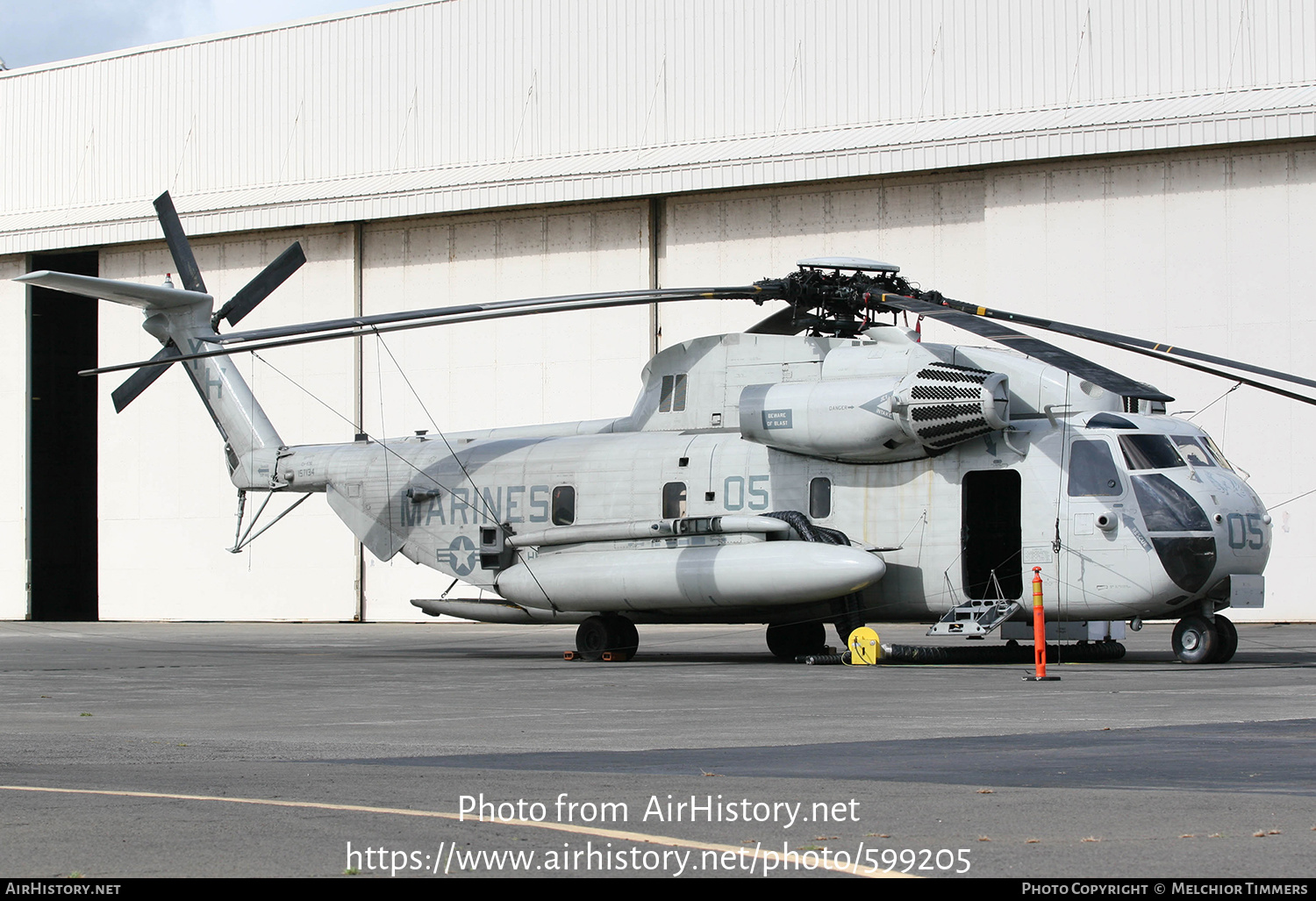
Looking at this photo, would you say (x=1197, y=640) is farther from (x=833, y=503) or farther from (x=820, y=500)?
(x=820, y=500)

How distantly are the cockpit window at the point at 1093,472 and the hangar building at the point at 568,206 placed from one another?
853 cm

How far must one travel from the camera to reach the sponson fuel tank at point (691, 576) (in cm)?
1805

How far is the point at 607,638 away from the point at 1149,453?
298 inches

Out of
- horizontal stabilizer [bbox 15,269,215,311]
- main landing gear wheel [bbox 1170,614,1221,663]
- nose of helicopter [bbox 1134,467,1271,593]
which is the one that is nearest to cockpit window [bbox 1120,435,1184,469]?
nose of helicopter [bbox 1134,467,1271,593]

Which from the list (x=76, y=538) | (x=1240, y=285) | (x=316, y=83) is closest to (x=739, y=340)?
(x=1240, y=285)

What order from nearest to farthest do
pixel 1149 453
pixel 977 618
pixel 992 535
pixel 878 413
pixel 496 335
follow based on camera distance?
pixel 1149 453 < pixel 977 618 < pixel 878 413 < pixel 992 535 < pixel 496 335

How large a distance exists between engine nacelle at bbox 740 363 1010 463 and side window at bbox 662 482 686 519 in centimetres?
137

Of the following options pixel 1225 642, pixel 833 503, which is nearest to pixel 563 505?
pixel 833 503

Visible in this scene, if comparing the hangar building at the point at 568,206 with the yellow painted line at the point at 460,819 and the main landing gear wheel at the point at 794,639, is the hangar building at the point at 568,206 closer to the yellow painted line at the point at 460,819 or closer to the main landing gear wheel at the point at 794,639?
the main landing gear wheel at the point at 794,639

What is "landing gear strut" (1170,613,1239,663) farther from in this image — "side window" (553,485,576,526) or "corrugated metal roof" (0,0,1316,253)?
"corrugated metal roof" (0,0,1316,253)

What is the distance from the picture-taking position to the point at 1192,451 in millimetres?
17750

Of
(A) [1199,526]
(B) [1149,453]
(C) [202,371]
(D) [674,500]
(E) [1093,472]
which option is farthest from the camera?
(C) [202,371]

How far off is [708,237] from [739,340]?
46.3 feet

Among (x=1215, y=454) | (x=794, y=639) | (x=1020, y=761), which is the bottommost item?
(x=794, y=639)
